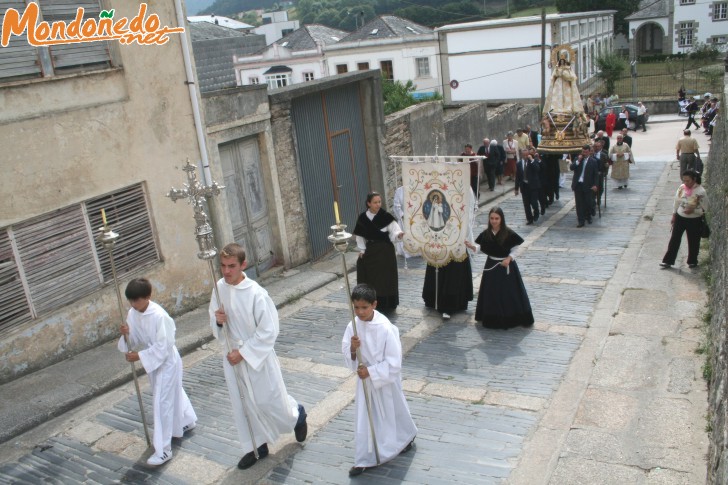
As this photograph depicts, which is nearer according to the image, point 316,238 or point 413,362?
point 413,362

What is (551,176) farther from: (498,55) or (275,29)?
(275,29)

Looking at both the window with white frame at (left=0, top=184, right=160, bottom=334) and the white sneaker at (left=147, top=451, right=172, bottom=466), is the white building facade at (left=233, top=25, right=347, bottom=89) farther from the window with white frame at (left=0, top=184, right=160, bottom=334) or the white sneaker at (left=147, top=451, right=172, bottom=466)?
the white sneaker at (left=147, top=451, right=172, bottom=466)

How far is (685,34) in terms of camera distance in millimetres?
58031

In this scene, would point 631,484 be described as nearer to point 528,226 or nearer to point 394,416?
point 394,416

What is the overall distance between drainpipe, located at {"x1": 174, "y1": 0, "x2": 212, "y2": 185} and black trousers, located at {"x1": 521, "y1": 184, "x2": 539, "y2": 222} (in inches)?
310

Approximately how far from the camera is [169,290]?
10469mm

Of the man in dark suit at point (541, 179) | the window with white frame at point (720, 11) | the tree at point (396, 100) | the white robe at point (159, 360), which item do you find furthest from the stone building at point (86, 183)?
the window with white frame at point (720, 11)

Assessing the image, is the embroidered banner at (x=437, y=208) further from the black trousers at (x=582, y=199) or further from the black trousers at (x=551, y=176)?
the black trousers at (x=551, y=176)

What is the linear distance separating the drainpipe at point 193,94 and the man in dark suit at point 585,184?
336 inches

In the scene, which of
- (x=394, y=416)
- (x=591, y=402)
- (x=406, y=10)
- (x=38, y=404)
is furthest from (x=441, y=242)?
(x=406, y=10)

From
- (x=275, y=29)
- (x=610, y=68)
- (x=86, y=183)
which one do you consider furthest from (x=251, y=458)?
(x=275, y=29)

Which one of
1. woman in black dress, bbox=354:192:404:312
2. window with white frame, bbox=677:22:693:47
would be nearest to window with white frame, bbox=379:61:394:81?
window with white frame, bbox=677:22:693:47

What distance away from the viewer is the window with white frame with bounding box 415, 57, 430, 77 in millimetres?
48969

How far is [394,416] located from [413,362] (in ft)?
7.70
